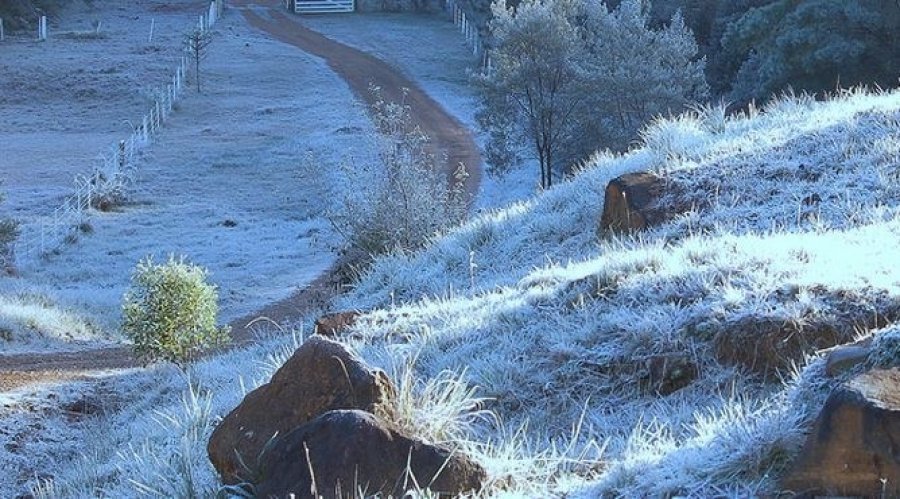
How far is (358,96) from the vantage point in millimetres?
44375

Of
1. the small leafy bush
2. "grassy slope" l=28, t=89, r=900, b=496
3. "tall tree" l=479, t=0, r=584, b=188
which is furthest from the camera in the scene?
"tall tree" l=479, t=0, r=584, b=188

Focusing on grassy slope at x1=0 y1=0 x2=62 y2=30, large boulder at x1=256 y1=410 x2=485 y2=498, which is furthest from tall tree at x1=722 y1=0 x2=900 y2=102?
grassy slope at x1=0 y1=0 x2=62 y2=30

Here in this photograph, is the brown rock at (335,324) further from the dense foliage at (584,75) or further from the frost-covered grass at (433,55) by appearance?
the frost-covered grass at (433,55)

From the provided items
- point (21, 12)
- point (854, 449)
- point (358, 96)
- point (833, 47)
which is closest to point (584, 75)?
point (833, 47)

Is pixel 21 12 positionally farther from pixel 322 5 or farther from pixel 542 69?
pixel 542 69

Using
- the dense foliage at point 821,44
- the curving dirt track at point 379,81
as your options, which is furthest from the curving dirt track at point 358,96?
the dense foliage at point 821,44

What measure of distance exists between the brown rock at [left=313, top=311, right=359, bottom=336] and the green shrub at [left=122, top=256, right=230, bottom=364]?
680 cm

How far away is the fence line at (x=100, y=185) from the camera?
2622 cm

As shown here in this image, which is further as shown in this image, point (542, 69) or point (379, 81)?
point (379, 81)

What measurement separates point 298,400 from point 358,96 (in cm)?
4018

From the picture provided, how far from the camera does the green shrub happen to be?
1467 centimetres

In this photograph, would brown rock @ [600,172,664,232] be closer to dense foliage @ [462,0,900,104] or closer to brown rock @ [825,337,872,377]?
brown rock @ [825,337,872,377]

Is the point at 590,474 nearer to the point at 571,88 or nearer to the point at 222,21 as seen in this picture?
the point at 571,88

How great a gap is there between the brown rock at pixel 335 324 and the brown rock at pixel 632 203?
2439 millimetres
